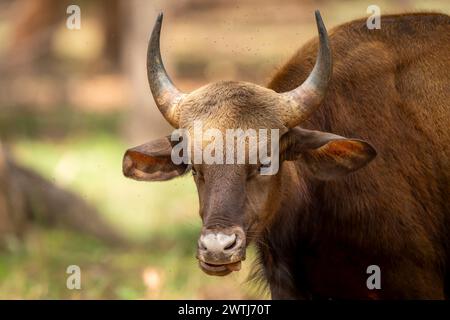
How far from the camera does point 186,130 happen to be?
7.09 metres

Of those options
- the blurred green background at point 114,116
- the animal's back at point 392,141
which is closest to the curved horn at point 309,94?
the animal's back at point 392,141

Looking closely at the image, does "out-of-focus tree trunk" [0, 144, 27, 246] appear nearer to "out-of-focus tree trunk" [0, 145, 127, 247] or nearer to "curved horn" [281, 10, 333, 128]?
"out-of-focus tree trunk" [0, 145, 127, 247]

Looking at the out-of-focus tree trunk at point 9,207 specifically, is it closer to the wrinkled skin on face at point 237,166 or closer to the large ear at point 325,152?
the wrinkled skin on face at point 237,166

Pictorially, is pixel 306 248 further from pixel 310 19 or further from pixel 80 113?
pixel 310 19

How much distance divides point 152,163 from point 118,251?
4855mm

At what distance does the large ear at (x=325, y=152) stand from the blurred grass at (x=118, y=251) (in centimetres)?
221

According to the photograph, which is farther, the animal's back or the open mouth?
the animal's back

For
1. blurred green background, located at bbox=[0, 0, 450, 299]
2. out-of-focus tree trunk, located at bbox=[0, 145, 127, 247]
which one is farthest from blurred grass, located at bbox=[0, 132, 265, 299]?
out-of-focus tree trunk, located at bbox=[0, 145, 127, 247]

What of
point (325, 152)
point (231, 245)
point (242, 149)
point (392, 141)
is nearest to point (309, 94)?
point (325, 152)

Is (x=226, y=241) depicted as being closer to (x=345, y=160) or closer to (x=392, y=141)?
(x=345, y=160)

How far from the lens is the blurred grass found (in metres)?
10.1

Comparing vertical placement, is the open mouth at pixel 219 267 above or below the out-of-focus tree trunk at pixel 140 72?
below

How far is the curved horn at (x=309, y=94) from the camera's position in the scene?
7.01 meters

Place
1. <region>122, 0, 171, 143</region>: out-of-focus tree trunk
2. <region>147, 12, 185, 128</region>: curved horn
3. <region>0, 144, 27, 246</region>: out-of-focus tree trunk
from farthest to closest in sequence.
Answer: <region>122, 0, 171, 143</region>: out-of-focus tree trunk
<region>0, 144, 27, 246</region>: out-of-focus tree trunk
<region>147, 12, 185, 128</region>: curved horn
